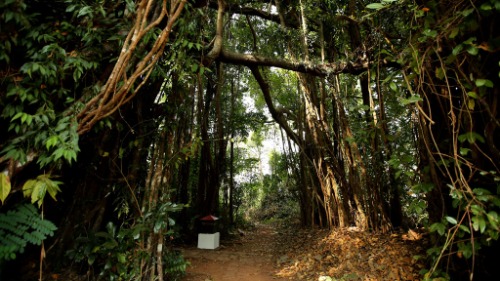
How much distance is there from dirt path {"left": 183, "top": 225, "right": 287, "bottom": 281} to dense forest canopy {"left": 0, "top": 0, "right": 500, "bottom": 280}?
35.6 inches

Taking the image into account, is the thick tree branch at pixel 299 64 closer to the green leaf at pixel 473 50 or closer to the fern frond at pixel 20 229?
the green leaf at pixel 473 50

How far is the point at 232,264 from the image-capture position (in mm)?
4414

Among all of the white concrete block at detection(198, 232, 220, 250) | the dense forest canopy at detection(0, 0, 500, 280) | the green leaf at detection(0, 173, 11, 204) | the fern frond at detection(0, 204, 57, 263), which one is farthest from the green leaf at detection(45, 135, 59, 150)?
the white concrete block at detection(198, 232, 220, 250)

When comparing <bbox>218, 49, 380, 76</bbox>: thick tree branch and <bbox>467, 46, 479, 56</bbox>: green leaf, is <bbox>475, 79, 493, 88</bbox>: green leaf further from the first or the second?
<bbox>218, 49, 380, 76</bbox>: thick tree branch

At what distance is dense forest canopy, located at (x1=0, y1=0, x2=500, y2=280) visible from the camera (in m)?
1.81

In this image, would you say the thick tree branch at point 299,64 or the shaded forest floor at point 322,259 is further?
the thick tree branch at point 299,64

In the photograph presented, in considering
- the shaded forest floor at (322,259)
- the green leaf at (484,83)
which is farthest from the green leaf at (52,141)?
the green leaf at (484,83)

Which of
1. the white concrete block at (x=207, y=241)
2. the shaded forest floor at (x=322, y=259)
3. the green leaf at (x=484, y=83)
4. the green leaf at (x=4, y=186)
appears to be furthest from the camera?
the white concrete block at (x=207, y=241)

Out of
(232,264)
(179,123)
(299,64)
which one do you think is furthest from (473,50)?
(232,264)

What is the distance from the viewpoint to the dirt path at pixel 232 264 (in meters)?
3.78

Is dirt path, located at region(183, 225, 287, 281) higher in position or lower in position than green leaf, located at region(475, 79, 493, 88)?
lower

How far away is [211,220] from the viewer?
17.3 feet

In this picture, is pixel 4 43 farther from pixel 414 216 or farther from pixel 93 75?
pixel 414 216

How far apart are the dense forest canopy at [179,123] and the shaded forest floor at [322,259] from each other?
52 cm
